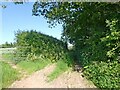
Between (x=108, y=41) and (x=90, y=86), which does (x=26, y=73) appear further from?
(x=108, y=41)

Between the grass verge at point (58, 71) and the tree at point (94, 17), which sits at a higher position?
the tree at point (94, 17)

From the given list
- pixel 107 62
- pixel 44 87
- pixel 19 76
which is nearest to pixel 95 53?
pixel 107 62

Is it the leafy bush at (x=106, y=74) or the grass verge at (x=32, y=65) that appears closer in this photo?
the leafy bush at (x=106, y=74)

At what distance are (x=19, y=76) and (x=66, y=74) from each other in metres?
1.33

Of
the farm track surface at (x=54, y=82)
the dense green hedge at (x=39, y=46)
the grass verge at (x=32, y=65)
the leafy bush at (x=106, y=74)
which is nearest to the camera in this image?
the leafy bush at (x=106, y=74)

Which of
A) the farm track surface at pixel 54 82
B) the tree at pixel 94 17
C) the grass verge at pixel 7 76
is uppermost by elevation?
the tree at pixel 94 17

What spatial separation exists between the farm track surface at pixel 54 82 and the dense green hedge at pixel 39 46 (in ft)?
8.44

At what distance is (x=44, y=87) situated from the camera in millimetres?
6016

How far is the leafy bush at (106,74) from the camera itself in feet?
15.9

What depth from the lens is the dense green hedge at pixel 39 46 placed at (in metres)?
9.94

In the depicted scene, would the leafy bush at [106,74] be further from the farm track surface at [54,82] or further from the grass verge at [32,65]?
the grass verge at [32,65]

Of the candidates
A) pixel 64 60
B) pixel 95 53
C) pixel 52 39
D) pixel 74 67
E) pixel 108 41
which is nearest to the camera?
pixel 108 41

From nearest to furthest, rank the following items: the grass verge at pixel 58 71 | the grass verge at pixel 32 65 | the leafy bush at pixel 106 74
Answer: the leafy bush at pixel 106 74 < the grass verge at pixel 58 71 < the grass verge at pixel 32 65

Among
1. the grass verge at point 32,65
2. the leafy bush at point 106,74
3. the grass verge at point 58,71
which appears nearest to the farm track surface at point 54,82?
the grass verge at point 58,71
